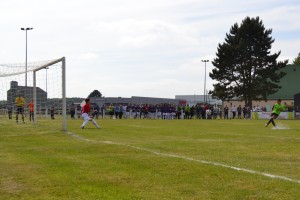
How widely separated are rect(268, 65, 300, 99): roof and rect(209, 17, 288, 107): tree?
43.2 feet

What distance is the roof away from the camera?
9031 cm

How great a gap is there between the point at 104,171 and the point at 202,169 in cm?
191

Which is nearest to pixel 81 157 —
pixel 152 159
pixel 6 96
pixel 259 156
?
pixel 152 159

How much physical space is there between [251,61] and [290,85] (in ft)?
61.7

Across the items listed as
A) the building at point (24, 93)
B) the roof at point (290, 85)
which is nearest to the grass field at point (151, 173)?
the building at point (24, 93)

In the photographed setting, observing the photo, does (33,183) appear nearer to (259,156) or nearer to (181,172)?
(181,172)

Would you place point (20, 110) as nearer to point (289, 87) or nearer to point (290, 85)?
point (289, 87)

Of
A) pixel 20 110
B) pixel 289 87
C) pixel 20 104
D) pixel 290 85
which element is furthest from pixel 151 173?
pixel 290 85

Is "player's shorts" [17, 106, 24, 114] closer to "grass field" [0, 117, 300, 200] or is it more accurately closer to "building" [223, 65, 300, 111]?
"grass field" [0, 117, 300, 200]

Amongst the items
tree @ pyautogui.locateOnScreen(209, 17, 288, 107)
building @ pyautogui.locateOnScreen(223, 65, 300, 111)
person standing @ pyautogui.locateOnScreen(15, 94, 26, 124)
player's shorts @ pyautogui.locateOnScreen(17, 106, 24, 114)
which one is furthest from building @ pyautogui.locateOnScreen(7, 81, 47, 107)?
building @ pyautogui.locateOnScreen(223, 65, 300, 111)

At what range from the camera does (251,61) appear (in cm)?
7675

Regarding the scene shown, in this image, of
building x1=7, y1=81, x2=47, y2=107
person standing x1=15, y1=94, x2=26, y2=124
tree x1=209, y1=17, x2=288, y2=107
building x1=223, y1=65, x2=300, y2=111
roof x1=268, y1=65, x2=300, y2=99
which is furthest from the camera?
roof x1=268, y1=65, x2=300, y2=99

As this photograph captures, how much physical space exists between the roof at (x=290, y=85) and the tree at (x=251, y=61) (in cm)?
1315

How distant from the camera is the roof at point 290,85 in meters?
90.3
